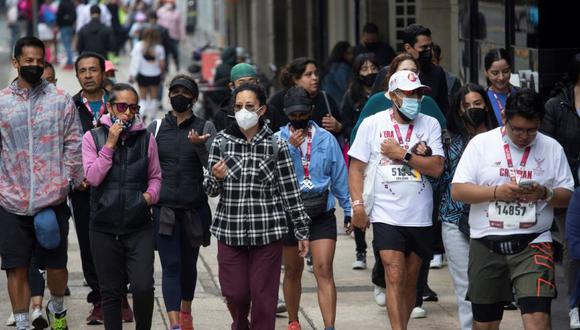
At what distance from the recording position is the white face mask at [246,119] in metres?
7.68

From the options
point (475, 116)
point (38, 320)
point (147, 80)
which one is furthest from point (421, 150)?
point (147, 80)

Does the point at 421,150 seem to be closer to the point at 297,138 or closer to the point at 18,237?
the point at 297,138

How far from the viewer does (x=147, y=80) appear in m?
21.6

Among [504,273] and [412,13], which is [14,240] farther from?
[412,13]

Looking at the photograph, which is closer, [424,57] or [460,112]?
[460,112]

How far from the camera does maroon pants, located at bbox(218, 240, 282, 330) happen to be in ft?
25.1

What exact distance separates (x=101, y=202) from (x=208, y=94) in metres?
11.2

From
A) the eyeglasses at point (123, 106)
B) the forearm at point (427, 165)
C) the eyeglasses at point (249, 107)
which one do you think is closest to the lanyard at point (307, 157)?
the forearm at point (427, 165)

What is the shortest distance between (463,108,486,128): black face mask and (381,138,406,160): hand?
487 millimetres

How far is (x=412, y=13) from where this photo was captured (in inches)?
677

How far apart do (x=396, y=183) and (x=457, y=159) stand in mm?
528

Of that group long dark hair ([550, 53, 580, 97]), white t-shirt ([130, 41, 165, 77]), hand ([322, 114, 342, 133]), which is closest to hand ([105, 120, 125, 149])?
hand ([322, 114, 342, 133])

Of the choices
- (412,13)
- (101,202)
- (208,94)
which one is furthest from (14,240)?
(208,94)

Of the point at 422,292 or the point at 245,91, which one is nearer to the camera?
the point at 245,91
